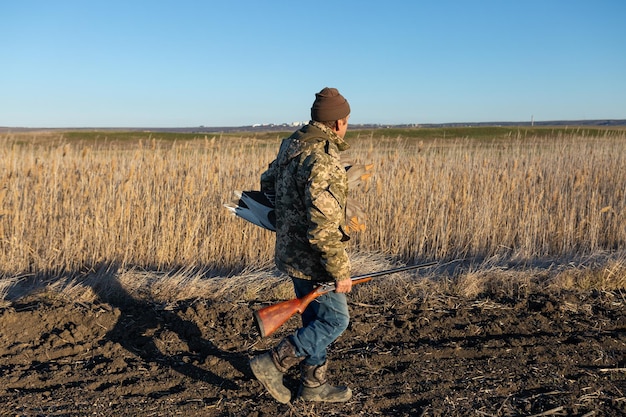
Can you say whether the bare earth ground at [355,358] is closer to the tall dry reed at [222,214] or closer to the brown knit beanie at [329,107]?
the brown knit beanie at [329,107]

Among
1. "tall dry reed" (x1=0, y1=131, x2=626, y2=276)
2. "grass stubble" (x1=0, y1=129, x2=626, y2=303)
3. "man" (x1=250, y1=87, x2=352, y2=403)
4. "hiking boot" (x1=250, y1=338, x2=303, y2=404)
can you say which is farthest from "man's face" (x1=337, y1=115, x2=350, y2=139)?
"tall dry reed" (x1=0, y1=131, x2=626, y2=276)

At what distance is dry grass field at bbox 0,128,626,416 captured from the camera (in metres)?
3.46

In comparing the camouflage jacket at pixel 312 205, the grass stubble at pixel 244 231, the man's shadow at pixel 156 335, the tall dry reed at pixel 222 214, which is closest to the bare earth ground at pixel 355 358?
the man's shadow at pixel 156 335

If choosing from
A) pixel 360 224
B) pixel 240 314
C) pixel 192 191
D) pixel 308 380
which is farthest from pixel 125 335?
pixel 192 191

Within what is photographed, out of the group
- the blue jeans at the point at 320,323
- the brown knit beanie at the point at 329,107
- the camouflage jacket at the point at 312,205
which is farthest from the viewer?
the blue jeans at the point at 320,323

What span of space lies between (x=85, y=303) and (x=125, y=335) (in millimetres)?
820

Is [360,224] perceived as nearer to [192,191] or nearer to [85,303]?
[85,303]

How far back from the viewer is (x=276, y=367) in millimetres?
3260

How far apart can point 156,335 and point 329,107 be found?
217 cm

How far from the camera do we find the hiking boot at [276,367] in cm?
325

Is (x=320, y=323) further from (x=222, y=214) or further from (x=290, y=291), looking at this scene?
(x=222, y=214)

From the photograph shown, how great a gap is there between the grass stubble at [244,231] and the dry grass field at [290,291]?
0.02m

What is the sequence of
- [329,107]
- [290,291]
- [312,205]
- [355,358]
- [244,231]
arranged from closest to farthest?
[312,205]
[329,107]
[355,358]
[290,291]
[244,231]

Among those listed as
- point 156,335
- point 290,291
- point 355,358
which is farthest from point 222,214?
point 355,358
